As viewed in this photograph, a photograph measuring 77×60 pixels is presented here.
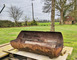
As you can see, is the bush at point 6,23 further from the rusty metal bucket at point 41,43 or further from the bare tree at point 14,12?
the rusty metal bucket at point 41,43

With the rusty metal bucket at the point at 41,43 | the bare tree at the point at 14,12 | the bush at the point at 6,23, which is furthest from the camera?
the bare tree at the point at 14,12

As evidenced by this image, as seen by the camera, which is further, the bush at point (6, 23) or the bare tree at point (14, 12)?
the bare tree at point (14, 12)

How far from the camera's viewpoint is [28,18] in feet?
72.0

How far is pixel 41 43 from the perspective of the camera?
257 centimetres

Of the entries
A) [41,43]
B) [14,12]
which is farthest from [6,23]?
[41,43]

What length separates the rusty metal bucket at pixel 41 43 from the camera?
2087mm

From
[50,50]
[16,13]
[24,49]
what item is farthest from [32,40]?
[16,13]

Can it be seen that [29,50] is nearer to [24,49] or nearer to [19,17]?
[24,49]

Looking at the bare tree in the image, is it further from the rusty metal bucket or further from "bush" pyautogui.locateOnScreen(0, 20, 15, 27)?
the rusty metal bucket

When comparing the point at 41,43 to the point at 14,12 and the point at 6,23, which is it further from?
the point at 14,12

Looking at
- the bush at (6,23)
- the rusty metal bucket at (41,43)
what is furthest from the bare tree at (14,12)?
the rusty metal bucket at (41,43)

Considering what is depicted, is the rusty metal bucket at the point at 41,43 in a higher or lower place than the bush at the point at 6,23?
lower

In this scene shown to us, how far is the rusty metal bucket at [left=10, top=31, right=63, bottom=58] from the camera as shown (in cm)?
209

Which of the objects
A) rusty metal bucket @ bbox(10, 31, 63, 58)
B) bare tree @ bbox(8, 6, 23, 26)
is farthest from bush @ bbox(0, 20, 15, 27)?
rusty metal bucket @ bbox(10, 31, 63, 58)
